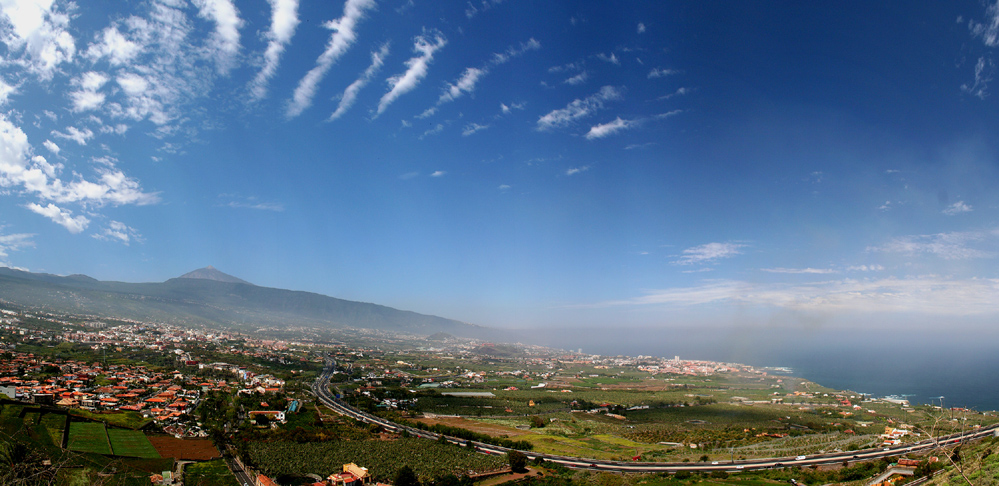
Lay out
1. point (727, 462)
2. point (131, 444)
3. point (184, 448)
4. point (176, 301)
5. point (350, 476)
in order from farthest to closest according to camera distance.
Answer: point (176, 301) → point (727, 462) → point (184, 448) → point (131, 444) → point (350, 476)

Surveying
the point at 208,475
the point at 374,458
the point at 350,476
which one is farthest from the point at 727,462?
the point at 208,475

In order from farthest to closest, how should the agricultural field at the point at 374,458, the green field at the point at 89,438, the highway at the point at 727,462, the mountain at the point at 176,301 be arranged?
the mountain at the point at 176,301 < the highway at the point at 727,462 < the agricultural field at the point at 374,458 < the green field at the point at 89,438

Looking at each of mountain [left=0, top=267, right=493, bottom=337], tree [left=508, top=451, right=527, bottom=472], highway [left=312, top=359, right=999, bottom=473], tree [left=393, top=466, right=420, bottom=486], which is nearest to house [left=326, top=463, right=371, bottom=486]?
tree [left=393, top=466, right=420, bottom=486]

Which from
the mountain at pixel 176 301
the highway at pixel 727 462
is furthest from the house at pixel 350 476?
the mountain at pixel 176 301

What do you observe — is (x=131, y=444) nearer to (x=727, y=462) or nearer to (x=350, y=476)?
(x=350, y=476)

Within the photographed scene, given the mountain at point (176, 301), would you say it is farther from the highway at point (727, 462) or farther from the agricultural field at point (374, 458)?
the highway at point (727, 462)

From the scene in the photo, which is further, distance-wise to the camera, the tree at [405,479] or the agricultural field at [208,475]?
the tree at [405,479]

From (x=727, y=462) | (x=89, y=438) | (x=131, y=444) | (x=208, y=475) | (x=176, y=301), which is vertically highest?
(x=176, y=301)
